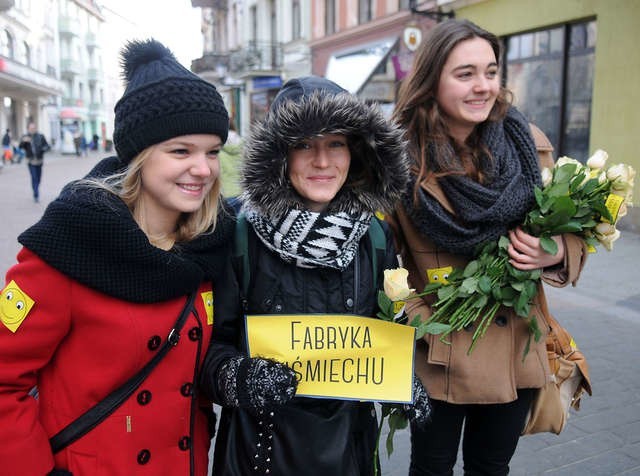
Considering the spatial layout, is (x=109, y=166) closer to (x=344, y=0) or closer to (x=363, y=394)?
(x=363, y=394)

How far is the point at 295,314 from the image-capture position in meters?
1.80

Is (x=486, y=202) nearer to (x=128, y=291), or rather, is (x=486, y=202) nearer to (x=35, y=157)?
(x=128, y=291)

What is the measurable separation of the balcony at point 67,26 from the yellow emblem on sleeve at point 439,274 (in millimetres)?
62800

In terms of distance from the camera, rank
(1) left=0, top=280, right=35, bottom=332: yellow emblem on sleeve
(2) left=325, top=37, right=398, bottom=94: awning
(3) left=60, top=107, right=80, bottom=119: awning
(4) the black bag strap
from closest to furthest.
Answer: (1) left=0, top=280, right=35, bottom=332: yellow emblem on sleeve, (4) the black bag strap, (2) left=325, top=37, right=398, bottom=94: awning, (3) left=60, top=107, right=80, bottom=119: awning

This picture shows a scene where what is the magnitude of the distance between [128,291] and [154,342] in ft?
0.56

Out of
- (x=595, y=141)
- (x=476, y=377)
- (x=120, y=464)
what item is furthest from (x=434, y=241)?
(x=595, y=141)

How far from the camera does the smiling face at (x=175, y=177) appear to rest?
167 centimetres

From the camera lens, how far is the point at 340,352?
1.83m

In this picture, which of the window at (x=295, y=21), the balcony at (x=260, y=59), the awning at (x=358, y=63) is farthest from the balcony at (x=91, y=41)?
the awning at (x=358, y=63)

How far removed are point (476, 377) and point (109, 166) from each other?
140 centimetres

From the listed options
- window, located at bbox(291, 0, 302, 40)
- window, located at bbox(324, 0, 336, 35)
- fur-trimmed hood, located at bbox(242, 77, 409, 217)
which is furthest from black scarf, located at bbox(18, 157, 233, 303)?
window, located at bbox(291, 0, 302, 40)

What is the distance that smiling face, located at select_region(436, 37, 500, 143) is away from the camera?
2041 millimetres

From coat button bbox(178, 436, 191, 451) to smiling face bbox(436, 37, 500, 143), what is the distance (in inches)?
55.7

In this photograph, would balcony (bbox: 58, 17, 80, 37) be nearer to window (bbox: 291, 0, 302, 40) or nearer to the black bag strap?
window (bbox: 291, 0, 302, 40)
